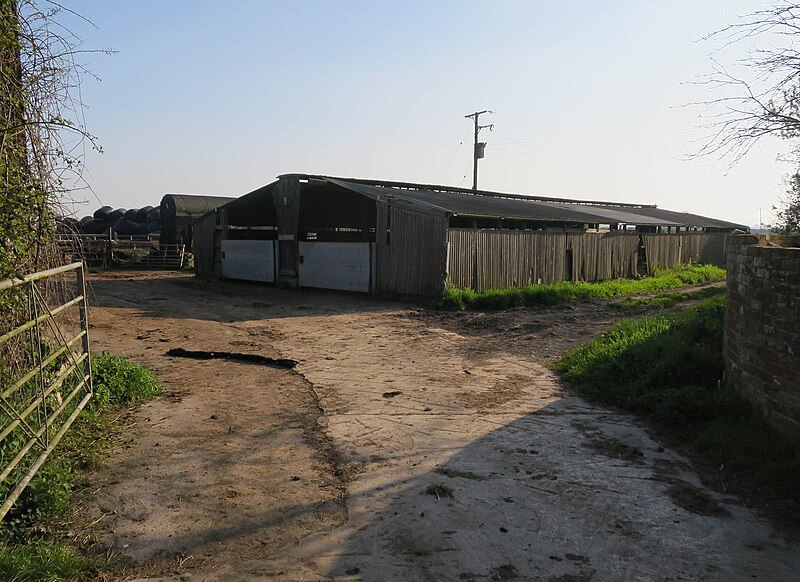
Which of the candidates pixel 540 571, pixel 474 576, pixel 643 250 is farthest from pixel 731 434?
pixel 643 250

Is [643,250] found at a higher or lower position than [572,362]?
higher

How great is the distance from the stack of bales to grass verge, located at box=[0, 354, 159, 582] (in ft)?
96.1

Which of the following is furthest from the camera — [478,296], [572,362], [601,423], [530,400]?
[478,296]

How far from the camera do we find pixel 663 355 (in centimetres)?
707

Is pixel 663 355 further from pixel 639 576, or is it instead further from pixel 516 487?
pixel 639 576

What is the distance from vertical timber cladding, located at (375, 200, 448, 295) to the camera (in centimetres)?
1566

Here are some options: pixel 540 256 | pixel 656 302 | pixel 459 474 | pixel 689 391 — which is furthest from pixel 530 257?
pixel 459 474

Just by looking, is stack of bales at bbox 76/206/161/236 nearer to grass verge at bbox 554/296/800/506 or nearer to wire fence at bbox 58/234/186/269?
wire fence at bbox 58/234/186/269

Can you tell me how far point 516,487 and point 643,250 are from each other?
21856 millimetres

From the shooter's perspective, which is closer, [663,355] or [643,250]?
[663,355]

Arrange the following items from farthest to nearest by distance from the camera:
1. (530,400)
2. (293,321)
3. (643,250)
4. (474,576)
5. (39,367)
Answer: (643,250)
(293,321)
(530,400)
(39,367)
(474,576)

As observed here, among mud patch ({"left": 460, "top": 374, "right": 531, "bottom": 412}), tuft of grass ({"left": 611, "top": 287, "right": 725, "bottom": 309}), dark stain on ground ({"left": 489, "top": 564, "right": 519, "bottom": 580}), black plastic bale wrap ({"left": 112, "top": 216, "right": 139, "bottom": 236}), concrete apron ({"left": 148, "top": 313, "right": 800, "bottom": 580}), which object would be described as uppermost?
black plastic bale wrap ({"left": 112, "top": 216, "right": 139, "bottom": 236})

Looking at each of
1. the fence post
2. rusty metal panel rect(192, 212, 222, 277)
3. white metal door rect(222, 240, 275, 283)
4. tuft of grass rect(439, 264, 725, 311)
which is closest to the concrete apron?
the fence post

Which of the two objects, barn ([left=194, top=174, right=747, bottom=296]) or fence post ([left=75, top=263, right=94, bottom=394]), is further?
barn ([left=194, top=174, right=747, bottom=296])
